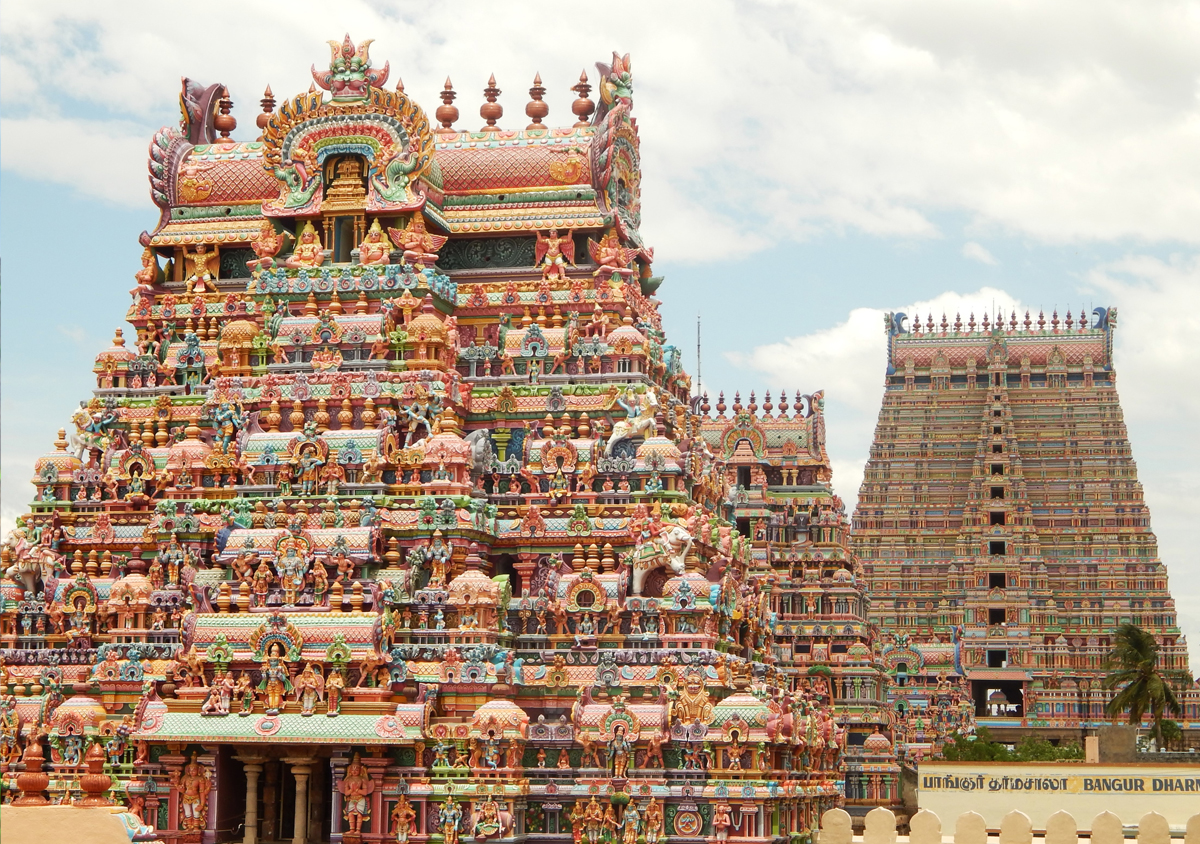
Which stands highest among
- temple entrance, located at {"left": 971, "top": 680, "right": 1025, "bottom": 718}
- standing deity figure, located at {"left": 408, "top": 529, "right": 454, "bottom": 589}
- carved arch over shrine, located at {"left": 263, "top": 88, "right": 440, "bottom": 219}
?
carved arch over shrine, located at {"left": 263, "top": 88, "right": 440, "bottom": 219}

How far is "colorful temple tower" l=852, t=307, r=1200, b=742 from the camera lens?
339 ft

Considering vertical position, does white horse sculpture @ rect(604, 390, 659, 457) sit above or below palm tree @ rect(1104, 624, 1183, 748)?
above

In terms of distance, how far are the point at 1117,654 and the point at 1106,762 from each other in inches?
1867

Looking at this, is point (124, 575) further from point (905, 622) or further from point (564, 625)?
point (905, 622)

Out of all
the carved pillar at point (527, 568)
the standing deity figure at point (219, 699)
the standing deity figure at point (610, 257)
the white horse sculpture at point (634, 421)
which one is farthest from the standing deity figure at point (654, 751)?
the standing deity figure at point (610, 257)

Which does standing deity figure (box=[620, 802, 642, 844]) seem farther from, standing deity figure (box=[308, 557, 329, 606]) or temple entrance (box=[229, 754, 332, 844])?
standing deity figure (box=[308, 557, 329, 606])

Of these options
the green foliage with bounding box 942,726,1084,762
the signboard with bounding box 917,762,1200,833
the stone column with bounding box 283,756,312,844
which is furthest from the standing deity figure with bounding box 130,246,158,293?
the green foliage with bounding box 942,726,1084,762

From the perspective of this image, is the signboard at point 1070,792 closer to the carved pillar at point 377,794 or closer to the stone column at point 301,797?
the carved pillar at point 377,794

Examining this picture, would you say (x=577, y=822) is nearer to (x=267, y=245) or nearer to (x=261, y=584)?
(x=261, y=584)

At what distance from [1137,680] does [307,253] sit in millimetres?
54637

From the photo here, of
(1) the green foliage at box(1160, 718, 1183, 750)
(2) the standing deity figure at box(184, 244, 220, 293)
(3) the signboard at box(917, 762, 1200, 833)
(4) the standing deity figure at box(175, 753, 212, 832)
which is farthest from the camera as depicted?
(1) the green foliage at box(1160, 718, 1183, 750)

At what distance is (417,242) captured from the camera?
49375mm

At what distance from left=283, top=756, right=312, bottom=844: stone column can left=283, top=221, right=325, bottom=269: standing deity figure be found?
12.3 meters

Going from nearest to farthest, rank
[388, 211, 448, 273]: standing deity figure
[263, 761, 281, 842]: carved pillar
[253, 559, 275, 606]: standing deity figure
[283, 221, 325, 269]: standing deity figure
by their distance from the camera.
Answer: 1. [253, 559, 275, 606]: standing deity figure
2. [263, 761, 281, 842]: carved pillar
3. [388, 211, 448, 273]: standing deity figure
4. [283, 221, 325, 269]: standing deity figure
